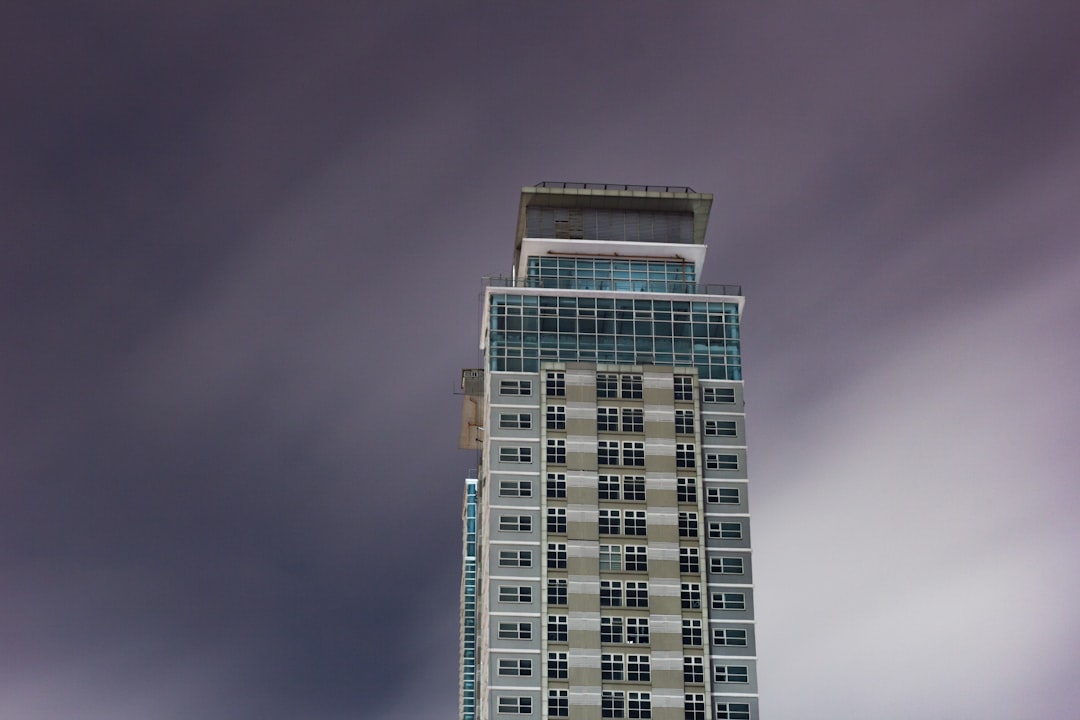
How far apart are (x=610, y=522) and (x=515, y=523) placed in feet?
30.9

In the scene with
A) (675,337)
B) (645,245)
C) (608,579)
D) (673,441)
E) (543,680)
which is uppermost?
(645,245)

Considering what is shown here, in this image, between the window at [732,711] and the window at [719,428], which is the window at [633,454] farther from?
the window at [732,711]

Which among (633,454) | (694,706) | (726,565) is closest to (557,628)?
(694,706)

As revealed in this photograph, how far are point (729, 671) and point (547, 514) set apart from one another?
76.6ft

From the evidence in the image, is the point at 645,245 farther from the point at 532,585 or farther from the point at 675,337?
the point at 532,585

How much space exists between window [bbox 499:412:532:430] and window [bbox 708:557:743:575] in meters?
22.9

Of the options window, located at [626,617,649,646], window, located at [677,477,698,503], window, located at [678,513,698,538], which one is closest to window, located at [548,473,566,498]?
window, located at [677,477,698,503]

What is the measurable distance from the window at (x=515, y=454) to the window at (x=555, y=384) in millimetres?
6742

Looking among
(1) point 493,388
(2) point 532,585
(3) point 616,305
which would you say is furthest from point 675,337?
(2) point 532,585

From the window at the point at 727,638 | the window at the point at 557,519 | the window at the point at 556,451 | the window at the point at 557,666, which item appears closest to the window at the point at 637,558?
the window at the point at 557,519

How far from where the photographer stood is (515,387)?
6575 inches

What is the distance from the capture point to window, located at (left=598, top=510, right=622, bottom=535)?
16062 centimetres

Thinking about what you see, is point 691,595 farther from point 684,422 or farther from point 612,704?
point 684,422

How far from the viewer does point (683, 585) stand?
15938 cm
